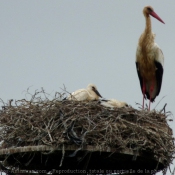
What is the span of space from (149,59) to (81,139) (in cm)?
356

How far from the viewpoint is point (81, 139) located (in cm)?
648

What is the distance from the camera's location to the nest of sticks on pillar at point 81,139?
6625 mm

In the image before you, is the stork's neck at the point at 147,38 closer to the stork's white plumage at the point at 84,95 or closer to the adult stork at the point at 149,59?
the adult stork at the point at 149,59

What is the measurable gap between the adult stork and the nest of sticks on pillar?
2.34 meters

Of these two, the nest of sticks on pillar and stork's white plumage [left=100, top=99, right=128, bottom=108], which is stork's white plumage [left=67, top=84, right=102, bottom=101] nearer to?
stork's white plumage [left=100, top=99, right=128, bottom=108]

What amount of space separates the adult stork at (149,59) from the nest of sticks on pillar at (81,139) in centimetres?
234

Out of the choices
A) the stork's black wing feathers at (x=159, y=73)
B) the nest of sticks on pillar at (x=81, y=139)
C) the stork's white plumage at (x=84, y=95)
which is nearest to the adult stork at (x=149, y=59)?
the stork's black wing feathers at (x=159, y=73)

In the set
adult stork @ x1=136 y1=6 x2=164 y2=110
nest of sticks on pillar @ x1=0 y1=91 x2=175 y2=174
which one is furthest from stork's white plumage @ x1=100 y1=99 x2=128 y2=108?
adult stork @ x1=136 y1=6 x2=164 y2=110

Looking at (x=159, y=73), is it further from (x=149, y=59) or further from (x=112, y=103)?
(x=112, y=103)

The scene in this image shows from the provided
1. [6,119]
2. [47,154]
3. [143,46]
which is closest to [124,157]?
[47,154]

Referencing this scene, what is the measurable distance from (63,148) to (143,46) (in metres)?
3.66

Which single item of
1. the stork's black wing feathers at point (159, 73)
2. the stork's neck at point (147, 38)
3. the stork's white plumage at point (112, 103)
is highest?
the stork's neck at point (147, 38)

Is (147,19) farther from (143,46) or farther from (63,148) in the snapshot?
(63,148)

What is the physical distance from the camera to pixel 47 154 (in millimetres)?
6570
